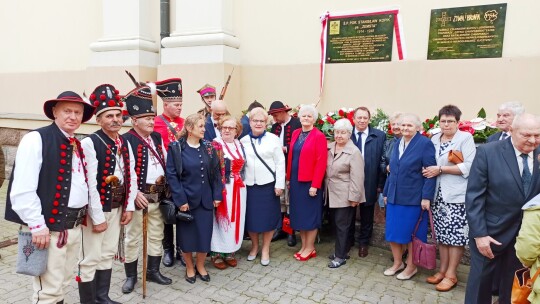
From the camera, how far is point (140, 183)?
3820mm

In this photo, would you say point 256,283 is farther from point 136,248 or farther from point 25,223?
point 25,223

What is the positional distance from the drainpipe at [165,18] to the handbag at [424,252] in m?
5.47

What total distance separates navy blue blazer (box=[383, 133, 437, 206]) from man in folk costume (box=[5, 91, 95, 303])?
2.93 m

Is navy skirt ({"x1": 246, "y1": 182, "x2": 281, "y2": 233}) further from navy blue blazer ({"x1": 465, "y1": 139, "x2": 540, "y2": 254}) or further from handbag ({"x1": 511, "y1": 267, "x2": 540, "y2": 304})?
handbag ({"x1": 511, "y1": 267, "x2": 540, "y2": 304})

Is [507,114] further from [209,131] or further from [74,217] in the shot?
[74,217]

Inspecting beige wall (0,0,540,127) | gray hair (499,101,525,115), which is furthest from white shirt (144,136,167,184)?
gray hair (499,101,525,115)

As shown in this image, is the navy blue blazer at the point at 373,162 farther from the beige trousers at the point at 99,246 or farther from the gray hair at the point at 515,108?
the beige trousers at the point at 99,246

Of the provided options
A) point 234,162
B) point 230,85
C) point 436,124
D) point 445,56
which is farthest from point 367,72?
point 234,162

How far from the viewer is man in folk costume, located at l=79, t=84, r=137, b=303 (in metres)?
3.24

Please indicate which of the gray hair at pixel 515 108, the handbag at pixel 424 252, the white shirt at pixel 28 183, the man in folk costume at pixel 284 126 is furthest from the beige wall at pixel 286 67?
the white shirt at pixel 28 183

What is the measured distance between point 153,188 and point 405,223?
102 inches

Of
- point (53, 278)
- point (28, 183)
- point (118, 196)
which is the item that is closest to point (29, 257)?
point (53, 278)

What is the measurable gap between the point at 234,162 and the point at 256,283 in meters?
1.30

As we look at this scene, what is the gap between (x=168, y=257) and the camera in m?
4.66
